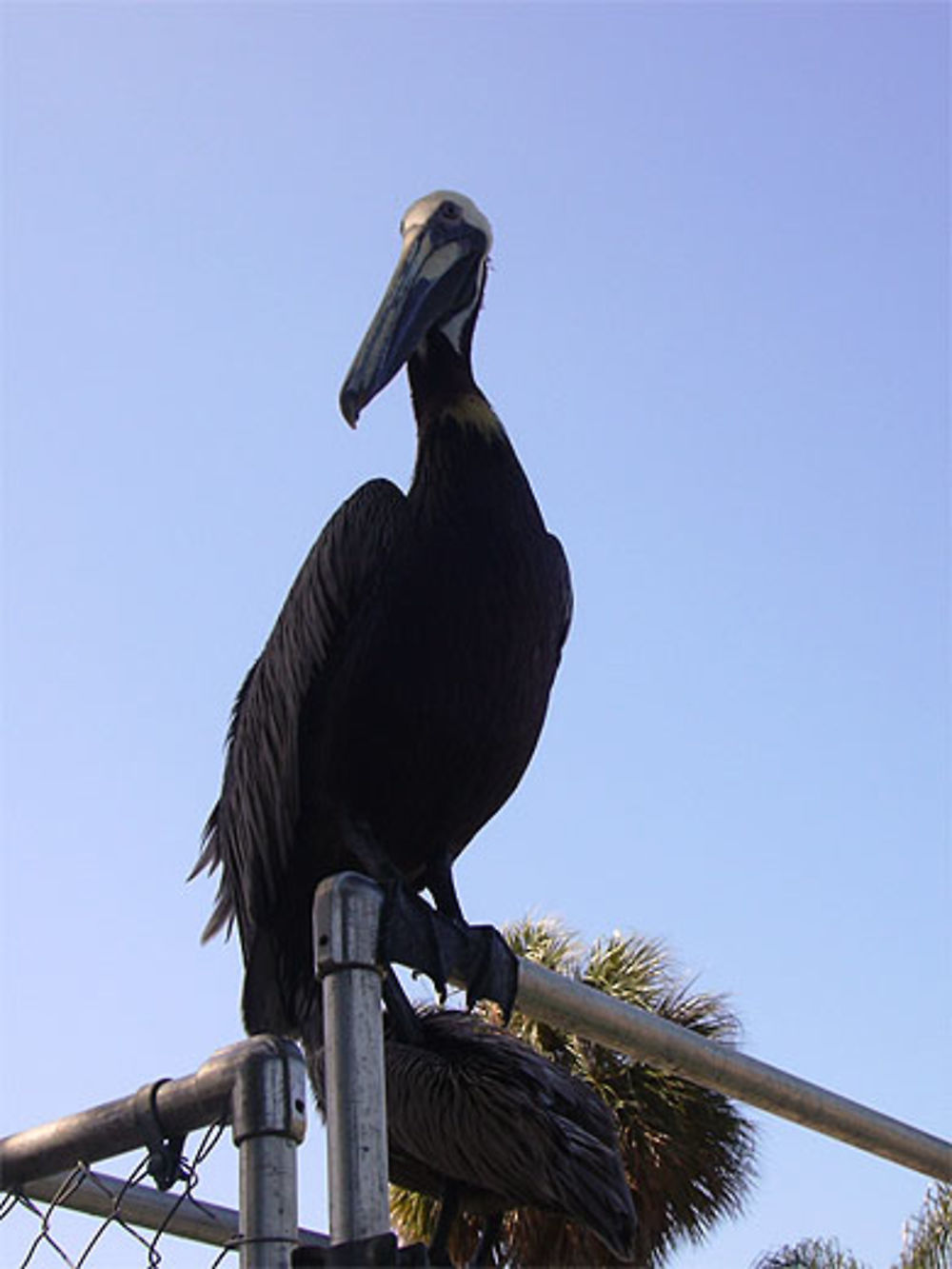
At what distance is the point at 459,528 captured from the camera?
11.3 feet

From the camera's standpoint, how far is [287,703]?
3664 millimetres

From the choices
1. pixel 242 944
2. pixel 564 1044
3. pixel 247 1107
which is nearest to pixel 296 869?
pixel 242 944

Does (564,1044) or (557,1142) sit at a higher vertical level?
(564,1044)

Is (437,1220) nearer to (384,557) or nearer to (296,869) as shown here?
(296,869)

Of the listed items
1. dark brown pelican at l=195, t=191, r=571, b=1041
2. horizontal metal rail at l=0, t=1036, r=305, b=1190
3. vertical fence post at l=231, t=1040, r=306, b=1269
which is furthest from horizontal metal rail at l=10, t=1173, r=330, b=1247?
dark brown pelican at l=195, t=191, r=571, b=1041

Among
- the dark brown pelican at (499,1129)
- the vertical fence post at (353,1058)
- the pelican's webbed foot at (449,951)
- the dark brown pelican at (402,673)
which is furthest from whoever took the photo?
the dark brown pelican at (402,673)

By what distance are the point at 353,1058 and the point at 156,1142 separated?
1.32 feet

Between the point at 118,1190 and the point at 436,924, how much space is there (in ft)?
1.97

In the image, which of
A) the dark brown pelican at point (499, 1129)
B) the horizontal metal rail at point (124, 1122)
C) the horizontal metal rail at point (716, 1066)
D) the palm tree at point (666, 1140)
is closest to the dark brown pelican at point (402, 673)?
the dark brown pelican at point (499, 1129)

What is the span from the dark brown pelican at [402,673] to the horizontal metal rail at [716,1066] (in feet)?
1.91

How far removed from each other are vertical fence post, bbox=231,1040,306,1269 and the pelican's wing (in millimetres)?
1371

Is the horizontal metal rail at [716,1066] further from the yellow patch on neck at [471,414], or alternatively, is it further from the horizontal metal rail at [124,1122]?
the yellow patch on neck at [471,414]

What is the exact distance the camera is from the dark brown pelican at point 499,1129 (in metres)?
2.91

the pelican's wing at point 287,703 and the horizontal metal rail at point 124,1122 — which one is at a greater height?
the pelican's wing at point 287,703
